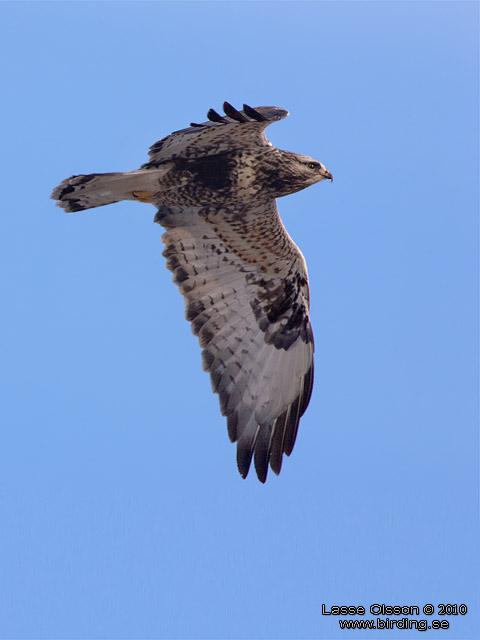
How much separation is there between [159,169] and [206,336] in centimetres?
161

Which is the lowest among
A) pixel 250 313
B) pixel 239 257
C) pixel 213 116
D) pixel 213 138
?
pixel 250 313

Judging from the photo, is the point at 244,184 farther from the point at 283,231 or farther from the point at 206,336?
the point at 206,336

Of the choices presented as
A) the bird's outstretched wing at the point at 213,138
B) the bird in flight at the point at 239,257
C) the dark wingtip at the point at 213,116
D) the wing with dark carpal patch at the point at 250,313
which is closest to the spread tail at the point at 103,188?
the bird in flight at the point at 239,257

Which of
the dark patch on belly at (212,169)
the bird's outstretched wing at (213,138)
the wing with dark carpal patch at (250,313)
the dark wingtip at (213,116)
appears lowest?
the wing with dark carpal patch at (250,313)

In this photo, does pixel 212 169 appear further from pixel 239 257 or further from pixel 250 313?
pixel 250 313

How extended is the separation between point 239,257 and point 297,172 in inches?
43.7

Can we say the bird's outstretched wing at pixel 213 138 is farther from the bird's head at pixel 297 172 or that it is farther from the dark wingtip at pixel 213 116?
the dark wingtip at pixel 213 116

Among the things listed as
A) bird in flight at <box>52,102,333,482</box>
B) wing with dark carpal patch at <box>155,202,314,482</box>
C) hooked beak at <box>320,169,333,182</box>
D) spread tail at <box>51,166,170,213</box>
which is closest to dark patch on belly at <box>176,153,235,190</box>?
bird in flight at <box>52,102,333,482</box>

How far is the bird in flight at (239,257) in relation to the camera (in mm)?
9625

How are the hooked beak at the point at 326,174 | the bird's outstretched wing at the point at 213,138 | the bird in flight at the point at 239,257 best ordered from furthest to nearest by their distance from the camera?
the hooked beak at the point at 326,174
the bird in flight at the point at 239,257
the bird's outstretched wing at the point at 213,138

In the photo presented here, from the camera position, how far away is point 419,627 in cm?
921

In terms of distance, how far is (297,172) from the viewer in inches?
381

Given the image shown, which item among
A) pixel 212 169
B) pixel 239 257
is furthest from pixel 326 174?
pixel 239 257

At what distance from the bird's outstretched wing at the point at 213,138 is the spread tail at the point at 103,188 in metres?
0.15
